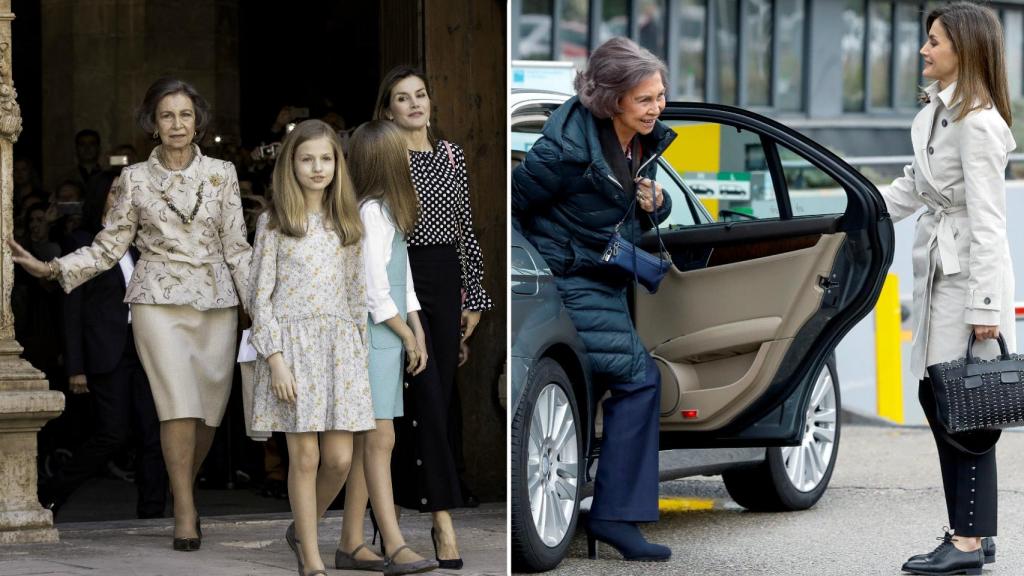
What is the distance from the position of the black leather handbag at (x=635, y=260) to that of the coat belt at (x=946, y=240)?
0.97 metres

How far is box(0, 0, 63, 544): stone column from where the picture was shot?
643 cm

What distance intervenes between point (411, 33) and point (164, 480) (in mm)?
2227

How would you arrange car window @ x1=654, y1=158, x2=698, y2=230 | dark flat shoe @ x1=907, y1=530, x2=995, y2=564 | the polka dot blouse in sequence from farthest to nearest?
car window @ x1=654, y1=158, x2=698, y2=230
dark flat shoe @ x1=907, y1=530, x2=995, y2=564
the polka dot blouse

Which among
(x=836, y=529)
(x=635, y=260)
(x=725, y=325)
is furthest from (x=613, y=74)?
(x=836, y=529)

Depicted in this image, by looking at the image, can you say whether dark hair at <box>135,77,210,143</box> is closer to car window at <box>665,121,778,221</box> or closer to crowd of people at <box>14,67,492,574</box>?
crowd of people at <box>14,67,492,574</box>

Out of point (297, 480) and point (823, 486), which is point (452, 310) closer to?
point (297, 480)

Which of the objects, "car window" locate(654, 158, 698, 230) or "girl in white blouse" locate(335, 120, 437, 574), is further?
"car window" locate(654, 158, 698, 230)

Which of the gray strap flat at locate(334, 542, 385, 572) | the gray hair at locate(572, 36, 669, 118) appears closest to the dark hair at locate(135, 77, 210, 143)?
the gray hair at locate(572, 36, 669, 118)

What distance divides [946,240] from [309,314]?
239 centimetres

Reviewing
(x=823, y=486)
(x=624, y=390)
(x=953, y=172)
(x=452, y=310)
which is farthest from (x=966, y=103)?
(x=823, y=486)

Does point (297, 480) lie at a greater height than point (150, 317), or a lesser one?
lesser

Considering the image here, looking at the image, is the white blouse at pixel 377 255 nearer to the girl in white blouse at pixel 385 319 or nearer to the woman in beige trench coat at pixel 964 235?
the girl in white blouse at pixel 385 319

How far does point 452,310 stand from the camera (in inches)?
223

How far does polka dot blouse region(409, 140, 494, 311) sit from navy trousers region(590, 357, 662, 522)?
755mm
